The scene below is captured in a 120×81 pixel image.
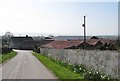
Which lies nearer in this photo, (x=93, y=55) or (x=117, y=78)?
(x=117, y=78)

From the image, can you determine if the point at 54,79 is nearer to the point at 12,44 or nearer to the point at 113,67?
the point at 113,67

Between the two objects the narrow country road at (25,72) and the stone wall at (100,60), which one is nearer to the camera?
the stone wall at (100,60)

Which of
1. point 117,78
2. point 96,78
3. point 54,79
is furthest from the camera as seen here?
point 54,79

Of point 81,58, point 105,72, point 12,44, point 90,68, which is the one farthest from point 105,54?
point 12,44

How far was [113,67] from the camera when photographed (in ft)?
46.1

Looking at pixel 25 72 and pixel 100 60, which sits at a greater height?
pixel 100 60

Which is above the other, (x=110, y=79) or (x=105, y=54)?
(x=105, y=54)

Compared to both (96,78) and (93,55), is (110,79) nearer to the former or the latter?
(96,78)

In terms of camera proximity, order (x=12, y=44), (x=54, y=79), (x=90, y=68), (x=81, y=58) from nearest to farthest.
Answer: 1. (x=54, y=79)
2. (x=90, y=68)
3. (x=81, y=58)
4. (x=12, y=44)

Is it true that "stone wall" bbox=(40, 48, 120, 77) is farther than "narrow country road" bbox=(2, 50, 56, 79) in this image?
No

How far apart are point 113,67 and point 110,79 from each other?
0.57 m

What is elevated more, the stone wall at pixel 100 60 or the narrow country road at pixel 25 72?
the stone wall at pixel 100 60

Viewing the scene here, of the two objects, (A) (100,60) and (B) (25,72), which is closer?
(A) (100,60)

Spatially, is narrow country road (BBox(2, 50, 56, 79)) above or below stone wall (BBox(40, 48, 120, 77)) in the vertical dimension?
below
